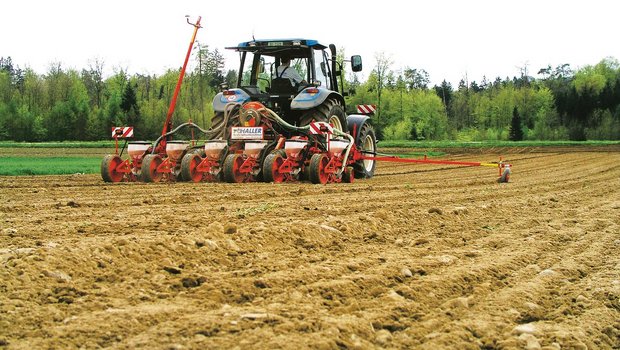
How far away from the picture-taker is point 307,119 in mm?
13586

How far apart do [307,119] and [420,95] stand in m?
61.9

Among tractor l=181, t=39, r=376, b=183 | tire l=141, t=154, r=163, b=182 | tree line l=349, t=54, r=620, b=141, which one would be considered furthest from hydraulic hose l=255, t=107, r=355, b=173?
tree line l=349, t=54, r=620, b=141

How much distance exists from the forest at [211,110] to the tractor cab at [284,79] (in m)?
44.8

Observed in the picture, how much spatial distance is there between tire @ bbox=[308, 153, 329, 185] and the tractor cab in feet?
4.52

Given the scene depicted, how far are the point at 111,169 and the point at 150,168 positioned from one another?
2.65ft

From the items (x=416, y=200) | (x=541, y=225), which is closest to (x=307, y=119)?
(x=416, y=200)

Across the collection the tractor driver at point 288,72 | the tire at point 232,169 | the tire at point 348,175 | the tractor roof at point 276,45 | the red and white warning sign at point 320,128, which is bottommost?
the tire at point 348,175

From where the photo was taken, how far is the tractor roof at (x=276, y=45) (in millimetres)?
13562

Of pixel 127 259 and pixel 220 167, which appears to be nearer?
pixel 127 259

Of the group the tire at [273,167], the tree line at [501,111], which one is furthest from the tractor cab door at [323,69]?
the tree line at [501,111]

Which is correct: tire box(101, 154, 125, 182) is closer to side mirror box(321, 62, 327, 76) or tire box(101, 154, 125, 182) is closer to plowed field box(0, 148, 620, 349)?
side mirror box(321, 62, 327, 76)

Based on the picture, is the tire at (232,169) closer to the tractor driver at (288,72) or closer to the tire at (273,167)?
the tire at (273,167)

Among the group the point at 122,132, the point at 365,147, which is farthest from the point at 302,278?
the point at 365,147

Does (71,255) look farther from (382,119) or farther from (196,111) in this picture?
(382,119)
